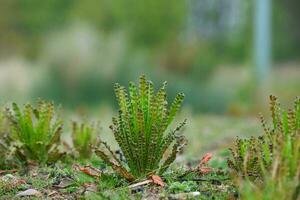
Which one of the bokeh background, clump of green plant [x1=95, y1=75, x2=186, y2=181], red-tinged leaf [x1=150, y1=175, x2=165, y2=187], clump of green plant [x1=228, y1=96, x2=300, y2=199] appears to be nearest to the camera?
clump of green plant [x1=228, y1=96, x2=300, y2=199]

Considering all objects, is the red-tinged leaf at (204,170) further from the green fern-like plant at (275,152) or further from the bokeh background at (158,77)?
the bokeh background at (158,77)

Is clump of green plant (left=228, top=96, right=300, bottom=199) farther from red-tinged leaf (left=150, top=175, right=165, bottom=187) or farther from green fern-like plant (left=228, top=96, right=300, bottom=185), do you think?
red-tinged leaf (left=150, top=175, right=165, bottom=187)

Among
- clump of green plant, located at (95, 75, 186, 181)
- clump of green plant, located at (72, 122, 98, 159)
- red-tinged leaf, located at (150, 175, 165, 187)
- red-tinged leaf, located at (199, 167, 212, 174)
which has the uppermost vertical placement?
clump of green plant, located at (72, 122, 98, 159)

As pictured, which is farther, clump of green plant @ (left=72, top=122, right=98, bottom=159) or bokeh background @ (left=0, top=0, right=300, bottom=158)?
bokeh background @ (left=0, top=0, right=300, bottom=158)

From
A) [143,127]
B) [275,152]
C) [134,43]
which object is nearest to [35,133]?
[143,127]

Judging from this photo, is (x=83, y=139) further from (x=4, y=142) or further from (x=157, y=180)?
(x=157, y=180)

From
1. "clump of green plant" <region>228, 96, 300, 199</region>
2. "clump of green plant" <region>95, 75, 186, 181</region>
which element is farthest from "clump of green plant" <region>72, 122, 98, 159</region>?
"clump of green plant" <region>228, 96, 300, 199</region>
